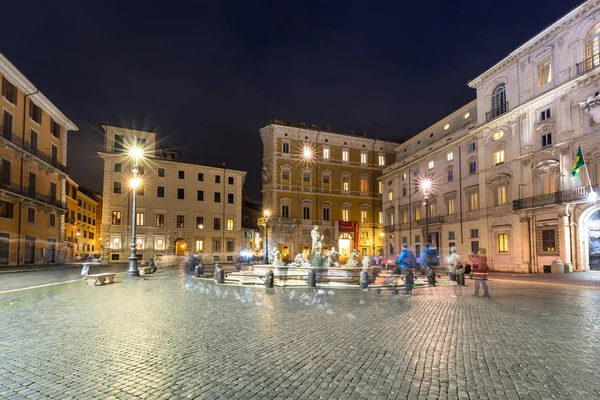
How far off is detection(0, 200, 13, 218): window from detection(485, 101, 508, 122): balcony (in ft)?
133

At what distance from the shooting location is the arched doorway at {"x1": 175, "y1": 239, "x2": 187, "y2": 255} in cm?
5166

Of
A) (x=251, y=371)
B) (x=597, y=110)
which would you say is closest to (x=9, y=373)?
(x=251, y=371)

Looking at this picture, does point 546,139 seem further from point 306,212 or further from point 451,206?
point 306,212

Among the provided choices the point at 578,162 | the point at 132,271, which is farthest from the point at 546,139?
the point at 132,271

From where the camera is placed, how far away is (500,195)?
3388cm

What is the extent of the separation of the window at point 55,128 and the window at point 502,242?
43.6 m

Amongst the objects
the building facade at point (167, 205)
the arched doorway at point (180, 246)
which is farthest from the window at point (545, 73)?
the arched doorway at point (180, 246)

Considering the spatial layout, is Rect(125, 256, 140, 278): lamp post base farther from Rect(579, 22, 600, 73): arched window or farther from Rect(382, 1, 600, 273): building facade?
Rect(579, 22, 600, 73): arched window

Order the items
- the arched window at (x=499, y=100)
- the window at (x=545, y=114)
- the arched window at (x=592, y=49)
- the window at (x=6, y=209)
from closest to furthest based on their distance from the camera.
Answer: the arched window at (x=592, y=49)
the window at (x=545, y=114)
the window at (x=6, y=209)
the arched window at (x=499, y=100)

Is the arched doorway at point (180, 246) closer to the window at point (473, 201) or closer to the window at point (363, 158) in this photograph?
the window at point (363, 158)

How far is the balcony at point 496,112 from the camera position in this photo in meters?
33.8

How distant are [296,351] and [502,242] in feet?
103

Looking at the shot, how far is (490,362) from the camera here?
6.00 meters

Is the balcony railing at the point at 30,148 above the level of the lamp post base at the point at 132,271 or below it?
above
